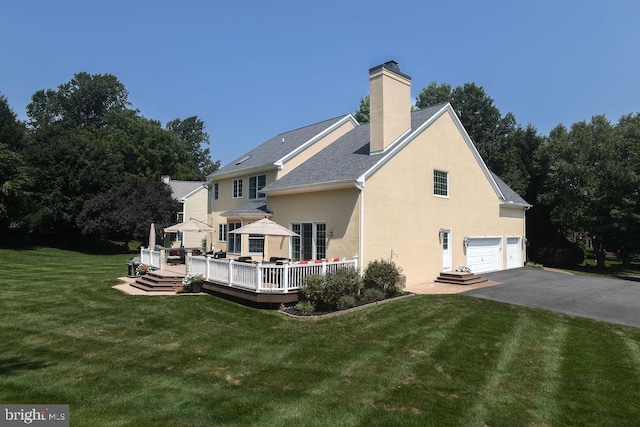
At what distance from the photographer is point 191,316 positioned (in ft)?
37.0

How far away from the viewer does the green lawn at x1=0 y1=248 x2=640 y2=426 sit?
5.55 m

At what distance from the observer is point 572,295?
47.3 ft

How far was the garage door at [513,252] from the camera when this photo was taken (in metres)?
23.1

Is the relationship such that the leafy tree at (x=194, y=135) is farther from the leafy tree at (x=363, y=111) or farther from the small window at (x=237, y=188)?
the small window at (x=237, y=188)

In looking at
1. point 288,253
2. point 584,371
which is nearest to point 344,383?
point 584,371

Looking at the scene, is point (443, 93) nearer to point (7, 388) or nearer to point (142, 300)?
point (142, 300)

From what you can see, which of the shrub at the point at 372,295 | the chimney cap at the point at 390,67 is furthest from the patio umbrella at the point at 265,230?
the chimney cap at the point at 390,67

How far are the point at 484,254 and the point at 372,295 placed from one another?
10.7 meters

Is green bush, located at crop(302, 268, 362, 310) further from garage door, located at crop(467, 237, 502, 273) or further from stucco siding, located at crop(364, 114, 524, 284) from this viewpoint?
garage door, located at crop(467, 237, 502, 273)

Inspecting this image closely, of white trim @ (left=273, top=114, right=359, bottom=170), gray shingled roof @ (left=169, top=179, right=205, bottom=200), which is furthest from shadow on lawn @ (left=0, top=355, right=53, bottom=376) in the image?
gray shingled roof @ (left=169, top=179, right=205, bottom=200)

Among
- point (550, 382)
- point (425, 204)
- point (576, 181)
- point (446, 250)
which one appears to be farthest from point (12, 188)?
point (576, 181)

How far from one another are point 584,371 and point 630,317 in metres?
5.62

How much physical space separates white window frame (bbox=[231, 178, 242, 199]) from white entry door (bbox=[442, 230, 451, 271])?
40.2ft

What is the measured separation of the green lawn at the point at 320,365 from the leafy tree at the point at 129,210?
74.5 ft
